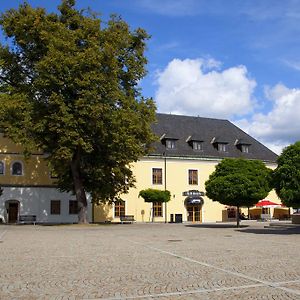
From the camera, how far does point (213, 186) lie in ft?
115

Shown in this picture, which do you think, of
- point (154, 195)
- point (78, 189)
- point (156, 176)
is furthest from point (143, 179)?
point (78, 189)

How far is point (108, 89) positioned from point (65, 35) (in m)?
5.21

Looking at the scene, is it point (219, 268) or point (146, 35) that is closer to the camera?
point (219, 268)

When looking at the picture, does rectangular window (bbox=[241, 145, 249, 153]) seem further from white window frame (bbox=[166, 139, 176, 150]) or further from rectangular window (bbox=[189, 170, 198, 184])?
white window frame (bbox=[166, 139, 176, 150])

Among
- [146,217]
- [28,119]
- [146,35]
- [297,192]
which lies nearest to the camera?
[297,192]

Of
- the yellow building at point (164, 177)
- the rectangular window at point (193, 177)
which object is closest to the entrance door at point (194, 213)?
the yellow building at point (164, 177)

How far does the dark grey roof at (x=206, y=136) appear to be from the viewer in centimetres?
5462

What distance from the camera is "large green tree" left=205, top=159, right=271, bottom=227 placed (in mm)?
34031

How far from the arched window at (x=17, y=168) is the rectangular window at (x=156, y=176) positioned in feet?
47.2

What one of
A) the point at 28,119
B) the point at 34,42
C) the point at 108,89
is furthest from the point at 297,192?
the point at 34,42

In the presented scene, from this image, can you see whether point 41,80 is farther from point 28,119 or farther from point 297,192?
point 297,192

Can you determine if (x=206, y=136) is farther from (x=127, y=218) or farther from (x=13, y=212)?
(x=13, y=212)

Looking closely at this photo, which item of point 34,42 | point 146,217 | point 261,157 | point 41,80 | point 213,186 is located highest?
point 34,42

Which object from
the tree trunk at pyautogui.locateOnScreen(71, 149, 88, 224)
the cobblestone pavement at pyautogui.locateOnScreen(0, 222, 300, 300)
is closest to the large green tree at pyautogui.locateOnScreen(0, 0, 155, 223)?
the tree trunk at pyautogui.locateOnScreen(71, 149, 88, 224)
